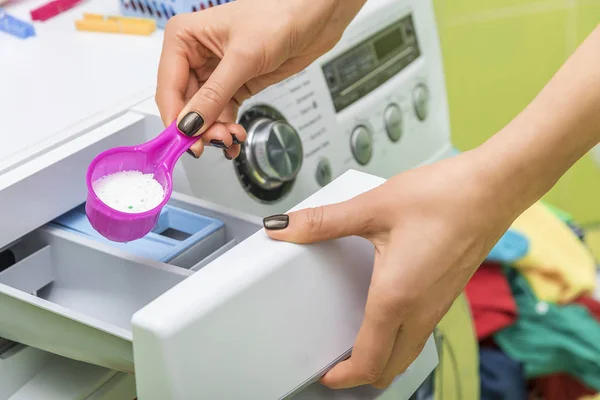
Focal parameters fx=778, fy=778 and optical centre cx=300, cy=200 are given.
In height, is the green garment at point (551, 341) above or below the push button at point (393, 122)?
below

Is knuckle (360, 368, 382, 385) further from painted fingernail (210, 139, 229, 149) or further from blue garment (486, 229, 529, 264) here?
blue garment (486, 229, 529, 264)

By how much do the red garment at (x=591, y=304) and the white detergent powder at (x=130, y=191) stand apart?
35.9 inches

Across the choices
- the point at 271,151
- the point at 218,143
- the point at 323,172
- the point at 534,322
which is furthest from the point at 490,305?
the point at 218,143

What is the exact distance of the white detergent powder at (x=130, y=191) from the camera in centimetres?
57

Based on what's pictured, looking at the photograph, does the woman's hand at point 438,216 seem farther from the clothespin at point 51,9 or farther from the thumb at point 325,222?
the clothespin at point 51,9

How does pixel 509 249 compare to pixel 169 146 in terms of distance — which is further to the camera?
pixel 509 249

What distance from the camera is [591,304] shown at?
1.28 m

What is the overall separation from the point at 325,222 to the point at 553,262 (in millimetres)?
845

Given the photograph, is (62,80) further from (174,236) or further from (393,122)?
(393,122)

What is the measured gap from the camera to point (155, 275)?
Result: 0.58 metres

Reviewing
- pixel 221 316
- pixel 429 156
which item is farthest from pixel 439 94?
pixel 221 316

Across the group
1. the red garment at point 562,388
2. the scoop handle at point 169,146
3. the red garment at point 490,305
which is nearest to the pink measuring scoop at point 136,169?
the scoop handle at point 169,146

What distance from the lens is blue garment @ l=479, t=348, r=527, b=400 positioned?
46.5 inches

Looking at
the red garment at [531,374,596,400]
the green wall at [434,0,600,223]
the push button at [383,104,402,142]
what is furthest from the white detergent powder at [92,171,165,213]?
the green wall at [434,0,600,223]
